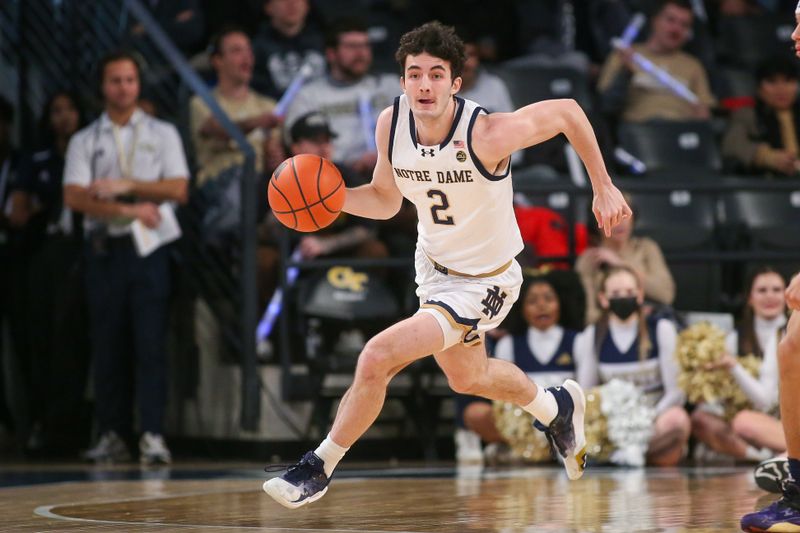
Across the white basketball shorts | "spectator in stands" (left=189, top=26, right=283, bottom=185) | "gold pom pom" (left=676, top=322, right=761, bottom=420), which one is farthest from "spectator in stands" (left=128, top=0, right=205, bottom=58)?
the white basketball shorts

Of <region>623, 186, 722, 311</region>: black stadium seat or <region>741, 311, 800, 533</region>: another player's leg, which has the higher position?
<region>623, 186, 722, 311</region>: black stadium seat

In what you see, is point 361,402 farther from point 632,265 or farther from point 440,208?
point 632,265

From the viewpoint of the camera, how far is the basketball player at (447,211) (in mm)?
5141

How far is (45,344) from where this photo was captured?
380 inches

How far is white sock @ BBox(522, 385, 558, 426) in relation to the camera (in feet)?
19.6

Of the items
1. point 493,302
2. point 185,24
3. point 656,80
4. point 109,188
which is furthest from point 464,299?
point 185,24

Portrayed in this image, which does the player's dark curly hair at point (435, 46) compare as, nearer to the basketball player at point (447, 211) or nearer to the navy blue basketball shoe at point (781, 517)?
the basketball player at point (447, 211)

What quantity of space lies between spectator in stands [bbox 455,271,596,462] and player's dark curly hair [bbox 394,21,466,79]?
341cm

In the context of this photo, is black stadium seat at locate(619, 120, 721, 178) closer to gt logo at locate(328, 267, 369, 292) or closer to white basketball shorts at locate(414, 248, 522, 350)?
gt logo at locate(328, 267, 369, 292)

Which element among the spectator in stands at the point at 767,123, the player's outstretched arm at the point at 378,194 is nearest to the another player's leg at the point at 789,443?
the player's outstretched arm at the point at 378,194

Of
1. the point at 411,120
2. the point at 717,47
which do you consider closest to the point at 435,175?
the point at 411,120

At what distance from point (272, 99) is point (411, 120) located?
463cm

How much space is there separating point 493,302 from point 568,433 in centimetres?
89

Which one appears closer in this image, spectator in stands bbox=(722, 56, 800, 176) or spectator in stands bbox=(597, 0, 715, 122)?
spectator in stands bbox=(722, 56, 800, 176)
